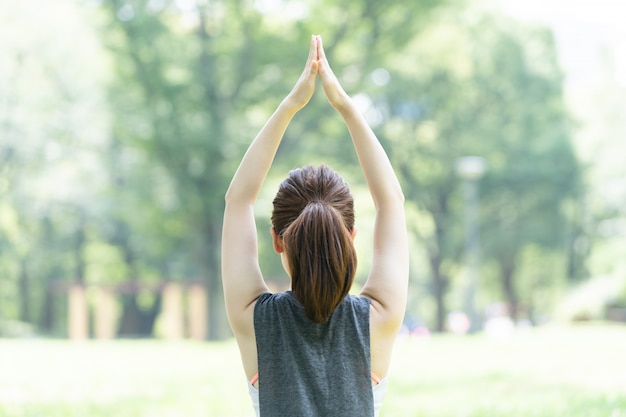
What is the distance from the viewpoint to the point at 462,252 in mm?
36281

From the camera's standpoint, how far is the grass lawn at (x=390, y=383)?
242 inches

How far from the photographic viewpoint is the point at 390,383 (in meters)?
8.46

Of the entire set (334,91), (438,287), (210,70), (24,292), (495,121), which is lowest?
(334,91)

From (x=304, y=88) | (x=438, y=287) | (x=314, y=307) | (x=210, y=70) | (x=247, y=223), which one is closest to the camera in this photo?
(x=314, y=307)

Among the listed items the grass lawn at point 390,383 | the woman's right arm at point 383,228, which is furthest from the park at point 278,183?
the woman's right arm at point 383,228

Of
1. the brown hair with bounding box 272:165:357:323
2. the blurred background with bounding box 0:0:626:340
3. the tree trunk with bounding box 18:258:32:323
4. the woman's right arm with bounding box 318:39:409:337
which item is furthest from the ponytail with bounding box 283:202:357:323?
the tree trunk with bounding box 18:258:32:323

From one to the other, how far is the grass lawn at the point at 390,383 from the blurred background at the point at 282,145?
895 cm

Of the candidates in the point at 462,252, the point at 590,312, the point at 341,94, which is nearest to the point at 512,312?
the point at 462,252

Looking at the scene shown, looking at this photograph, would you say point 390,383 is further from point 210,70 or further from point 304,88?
point 210,70

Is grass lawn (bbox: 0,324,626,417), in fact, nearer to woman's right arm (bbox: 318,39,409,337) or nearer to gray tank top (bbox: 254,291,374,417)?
woman's right arm (bbox: 318,39,409,337)

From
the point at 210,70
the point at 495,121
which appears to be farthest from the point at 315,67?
the point at 495,121

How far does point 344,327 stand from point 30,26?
2979 cm

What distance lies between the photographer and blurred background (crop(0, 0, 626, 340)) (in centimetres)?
2244

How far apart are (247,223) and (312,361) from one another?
0.48 m
